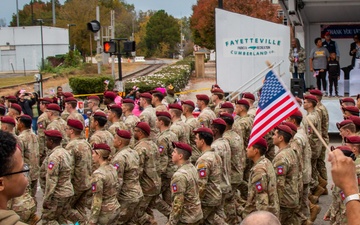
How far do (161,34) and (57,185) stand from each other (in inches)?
3601

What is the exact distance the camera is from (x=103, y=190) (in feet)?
27.4

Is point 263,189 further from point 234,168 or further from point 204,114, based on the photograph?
point 204,114

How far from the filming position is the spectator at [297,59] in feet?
65.6

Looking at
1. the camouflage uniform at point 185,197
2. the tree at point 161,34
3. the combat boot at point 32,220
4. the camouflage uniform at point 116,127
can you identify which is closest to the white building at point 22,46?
the tree at point 161,34

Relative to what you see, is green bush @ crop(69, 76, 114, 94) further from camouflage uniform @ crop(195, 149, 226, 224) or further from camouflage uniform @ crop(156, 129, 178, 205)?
camouflage uniform @ crop(195, 149, 226, 224)

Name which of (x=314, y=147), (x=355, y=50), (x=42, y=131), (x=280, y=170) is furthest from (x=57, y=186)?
(x=355, y=50)

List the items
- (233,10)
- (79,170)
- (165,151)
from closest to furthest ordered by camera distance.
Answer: (79,170) → (165,151) → (233,10)

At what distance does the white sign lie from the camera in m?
19.5

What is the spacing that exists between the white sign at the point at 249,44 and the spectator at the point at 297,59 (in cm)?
38

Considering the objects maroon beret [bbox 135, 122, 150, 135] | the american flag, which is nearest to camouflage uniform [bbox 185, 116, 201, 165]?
maroon beret [bbox 135, 122, 150, 135]

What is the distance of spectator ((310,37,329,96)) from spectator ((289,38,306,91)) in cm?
41

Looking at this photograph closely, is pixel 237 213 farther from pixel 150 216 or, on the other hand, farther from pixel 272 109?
pixel 272 109

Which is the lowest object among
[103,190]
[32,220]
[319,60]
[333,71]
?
[32,220]

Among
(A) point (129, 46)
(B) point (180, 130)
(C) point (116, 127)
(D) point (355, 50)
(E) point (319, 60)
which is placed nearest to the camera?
(B) point (180, 130)
